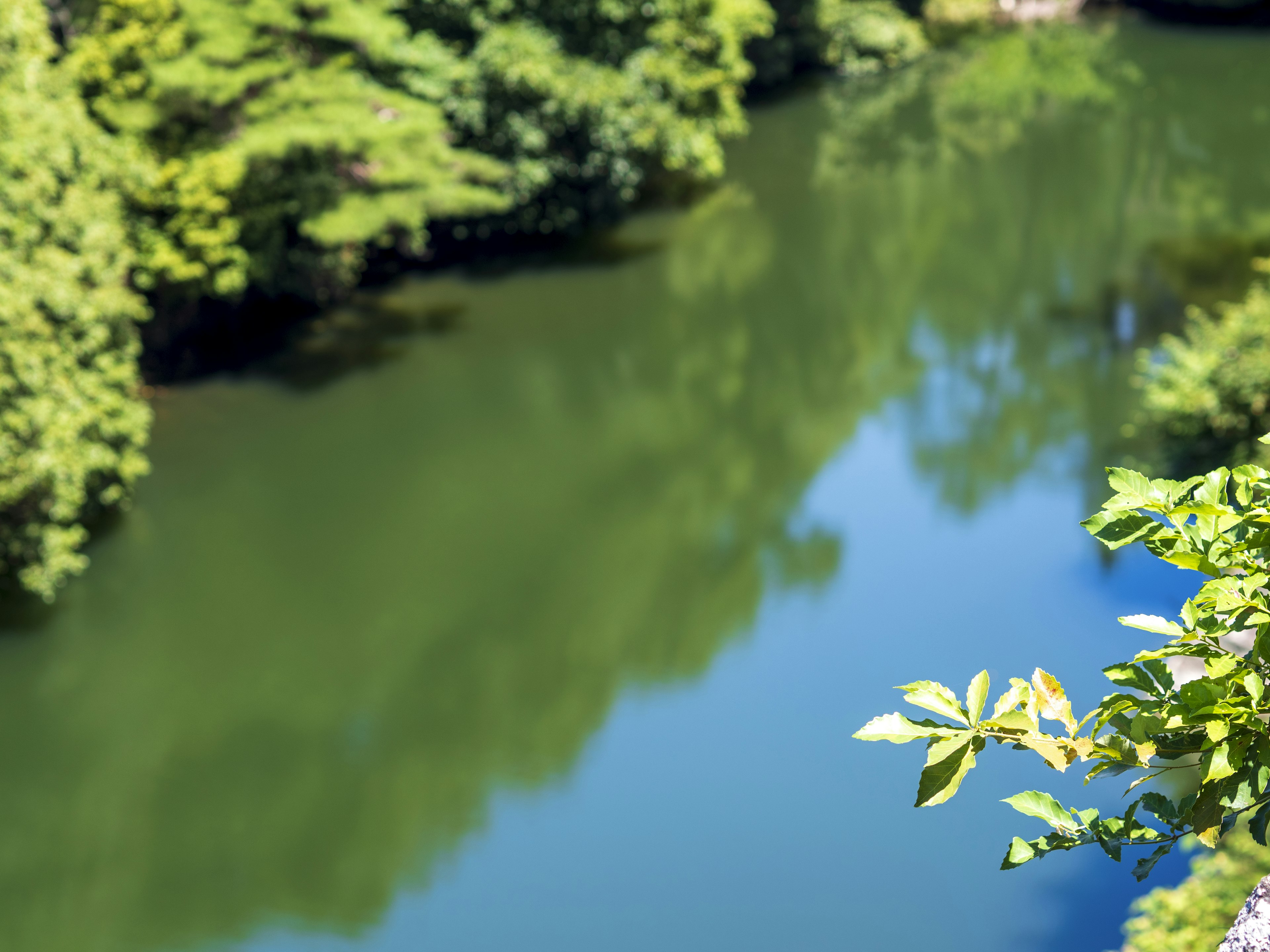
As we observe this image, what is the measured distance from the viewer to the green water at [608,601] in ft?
25.5

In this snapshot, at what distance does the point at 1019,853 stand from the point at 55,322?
10141mm

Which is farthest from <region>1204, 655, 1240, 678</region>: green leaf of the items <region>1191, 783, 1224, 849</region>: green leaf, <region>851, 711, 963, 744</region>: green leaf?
<region>851, 711, 963, 744</region>: green leaf

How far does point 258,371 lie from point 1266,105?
16.9 meters

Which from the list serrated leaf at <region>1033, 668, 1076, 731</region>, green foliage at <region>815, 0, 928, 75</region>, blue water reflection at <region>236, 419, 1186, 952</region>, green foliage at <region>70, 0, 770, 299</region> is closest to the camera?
serrated leaf at <region>1033, 668, 1076, 731</region>

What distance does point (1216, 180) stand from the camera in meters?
18.2

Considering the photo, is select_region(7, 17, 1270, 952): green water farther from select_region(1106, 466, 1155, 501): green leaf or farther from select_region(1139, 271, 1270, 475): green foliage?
select_region(1106, 466, 1155, 501): green leaf

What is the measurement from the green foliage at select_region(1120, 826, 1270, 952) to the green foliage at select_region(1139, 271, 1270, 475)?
11.0ft

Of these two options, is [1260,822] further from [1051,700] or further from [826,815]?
[826,815]

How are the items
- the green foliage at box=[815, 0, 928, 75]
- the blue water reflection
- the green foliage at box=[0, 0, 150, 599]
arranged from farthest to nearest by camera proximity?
1. the green foliage at box=[815, 0, 928, 75]
2. the green foliage at box=[0, 0, 150, 599]
3. the blue water reflection

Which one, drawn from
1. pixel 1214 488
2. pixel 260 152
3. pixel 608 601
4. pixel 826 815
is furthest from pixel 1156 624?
pixel 260 152

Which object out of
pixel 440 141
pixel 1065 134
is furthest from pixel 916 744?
pixel 1065 134

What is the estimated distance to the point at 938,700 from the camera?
1842 millimetres

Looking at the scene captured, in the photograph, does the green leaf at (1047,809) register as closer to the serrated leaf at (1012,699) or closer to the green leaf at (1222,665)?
the serrated leaf at (1012,699)

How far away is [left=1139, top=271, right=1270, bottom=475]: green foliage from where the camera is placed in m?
9.23
